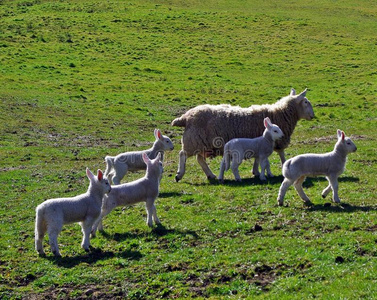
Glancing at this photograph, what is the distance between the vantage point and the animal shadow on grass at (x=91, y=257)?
12594mm

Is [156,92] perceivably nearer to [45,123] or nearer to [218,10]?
[45,123]

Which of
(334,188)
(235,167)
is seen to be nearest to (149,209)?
(334,188)

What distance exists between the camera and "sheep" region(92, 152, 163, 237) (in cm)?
1416

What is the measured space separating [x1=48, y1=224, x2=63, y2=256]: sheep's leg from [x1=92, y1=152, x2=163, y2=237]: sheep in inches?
46.5

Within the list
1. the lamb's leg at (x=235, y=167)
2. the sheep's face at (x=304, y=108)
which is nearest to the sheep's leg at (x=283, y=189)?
the lamb's leg at (x=235, y=167)

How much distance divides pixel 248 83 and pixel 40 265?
116 feet

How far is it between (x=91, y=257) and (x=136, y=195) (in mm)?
2019

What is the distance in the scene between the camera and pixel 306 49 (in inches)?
2319

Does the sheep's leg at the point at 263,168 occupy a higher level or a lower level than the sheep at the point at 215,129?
lower

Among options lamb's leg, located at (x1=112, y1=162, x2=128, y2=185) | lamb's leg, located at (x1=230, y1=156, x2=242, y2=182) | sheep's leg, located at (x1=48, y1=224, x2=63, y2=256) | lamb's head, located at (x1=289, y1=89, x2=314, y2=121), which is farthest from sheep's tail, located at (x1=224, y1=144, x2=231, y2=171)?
sheep's leg, located at (x1=48, y1=224, x2=63, y2=256)

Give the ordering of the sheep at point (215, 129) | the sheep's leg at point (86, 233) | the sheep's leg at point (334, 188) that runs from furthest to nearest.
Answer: the sheep at point (215, 129)
the sheep's leg at point (334, 188)
the sheep's leg at point (86, 233)

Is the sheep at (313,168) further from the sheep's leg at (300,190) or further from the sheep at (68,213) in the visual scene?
the sheep at (68,213)

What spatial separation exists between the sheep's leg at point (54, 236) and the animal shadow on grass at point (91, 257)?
15cm

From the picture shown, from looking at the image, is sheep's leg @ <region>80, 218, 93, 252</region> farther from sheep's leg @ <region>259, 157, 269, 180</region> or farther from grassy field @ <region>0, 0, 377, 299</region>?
sheep's leg @ <region>259, 157, 269, 180</region>
